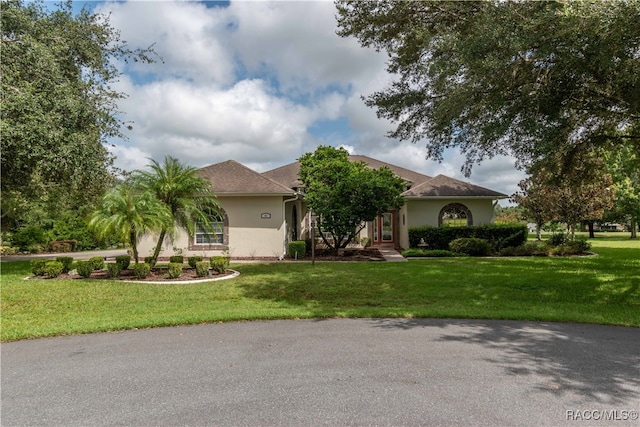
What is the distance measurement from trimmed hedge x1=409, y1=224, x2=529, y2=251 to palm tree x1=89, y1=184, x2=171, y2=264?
12758 millimetres

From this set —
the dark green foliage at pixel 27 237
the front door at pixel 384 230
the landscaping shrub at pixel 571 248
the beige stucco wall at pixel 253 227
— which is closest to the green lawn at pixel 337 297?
the beige stucco wall at pixel 253 227

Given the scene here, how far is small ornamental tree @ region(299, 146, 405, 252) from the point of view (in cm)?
1642

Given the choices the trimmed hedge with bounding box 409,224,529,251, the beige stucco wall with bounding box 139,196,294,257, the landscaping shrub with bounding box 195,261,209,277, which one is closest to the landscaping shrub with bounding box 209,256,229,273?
the landscaping shrub with bounding box 195,261,209,277

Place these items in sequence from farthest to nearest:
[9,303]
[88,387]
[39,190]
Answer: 1. [39,190]
2. [9,303]
3. [88,387]

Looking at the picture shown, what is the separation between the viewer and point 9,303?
28.3ft

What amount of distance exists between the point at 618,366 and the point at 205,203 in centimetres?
1247

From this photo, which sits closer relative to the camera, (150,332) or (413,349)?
(413,349)

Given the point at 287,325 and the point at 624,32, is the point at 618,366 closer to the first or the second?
the point at 287,325

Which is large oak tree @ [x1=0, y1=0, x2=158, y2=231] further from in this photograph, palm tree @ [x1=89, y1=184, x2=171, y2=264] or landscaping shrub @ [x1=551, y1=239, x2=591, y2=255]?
landscaping shrub @ [x1=551, y1=239, x2=591, y2=255]

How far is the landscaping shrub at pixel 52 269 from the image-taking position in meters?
12.1

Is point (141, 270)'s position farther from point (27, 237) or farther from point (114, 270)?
point (27, 237)

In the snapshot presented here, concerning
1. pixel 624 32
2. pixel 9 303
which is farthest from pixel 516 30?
pixel 9 303

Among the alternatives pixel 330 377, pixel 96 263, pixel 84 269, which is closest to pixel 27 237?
pixel 96 263

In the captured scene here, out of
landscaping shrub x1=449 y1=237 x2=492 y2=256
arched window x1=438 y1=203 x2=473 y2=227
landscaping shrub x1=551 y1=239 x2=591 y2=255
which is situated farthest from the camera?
arched window x1=438 y1=203 x2=473 y2=227
